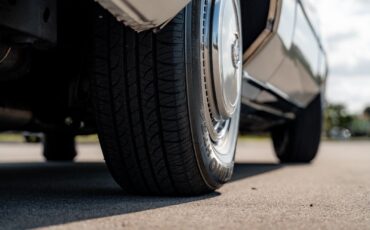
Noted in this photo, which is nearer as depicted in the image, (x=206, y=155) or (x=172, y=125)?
(x=172, y=125)

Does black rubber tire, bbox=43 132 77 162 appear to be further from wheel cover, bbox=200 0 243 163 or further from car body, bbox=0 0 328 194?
wheel cover, bbox=200 0 243 163

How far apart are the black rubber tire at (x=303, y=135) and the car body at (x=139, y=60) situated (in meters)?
1.75

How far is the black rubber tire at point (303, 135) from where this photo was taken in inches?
214

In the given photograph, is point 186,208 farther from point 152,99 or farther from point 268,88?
point 268,88

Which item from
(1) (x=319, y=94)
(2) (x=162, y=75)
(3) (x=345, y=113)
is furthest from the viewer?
(3) (x=345, y=113)

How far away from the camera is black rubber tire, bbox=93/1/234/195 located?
2113mm

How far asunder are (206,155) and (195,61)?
0.37 meters

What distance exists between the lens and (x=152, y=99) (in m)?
2.12

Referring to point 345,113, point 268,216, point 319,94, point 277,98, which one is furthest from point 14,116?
point 345,113

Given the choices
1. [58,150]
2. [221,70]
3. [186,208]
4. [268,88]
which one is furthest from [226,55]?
[58,150]

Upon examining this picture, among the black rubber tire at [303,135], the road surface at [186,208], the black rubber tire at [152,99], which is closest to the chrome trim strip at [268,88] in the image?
the road surface at [186,208]

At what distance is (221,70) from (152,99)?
0.40 meters

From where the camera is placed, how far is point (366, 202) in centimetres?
239

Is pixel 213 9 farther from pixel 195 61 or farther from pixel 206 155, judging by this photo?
pixel 206 155
